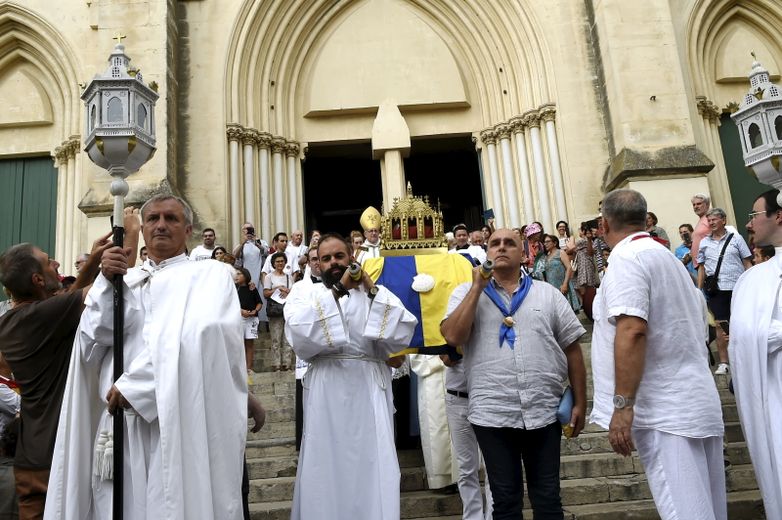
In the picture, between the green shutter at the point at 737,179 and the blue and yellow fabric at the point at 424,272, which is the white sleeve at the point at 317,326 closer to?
the blue and yellow fabric at the point at 424,272

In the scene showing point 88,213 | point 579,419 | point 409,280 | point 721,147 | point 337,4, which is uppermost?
point 337,4

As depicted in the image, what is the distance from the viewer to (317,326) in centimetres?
348

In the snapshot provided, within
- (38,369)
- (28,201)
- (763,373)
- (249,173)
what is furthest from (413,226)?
(28,201)

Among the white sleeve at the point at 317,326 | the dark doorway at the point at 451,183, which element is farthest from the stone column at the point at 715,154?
the white sleeve at the point at 317,326

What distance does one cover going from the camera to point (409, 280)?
460cm

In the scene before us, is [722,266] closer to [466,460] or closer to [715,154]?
[466,460]

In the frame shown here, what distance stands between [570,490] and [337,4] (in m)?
10.9

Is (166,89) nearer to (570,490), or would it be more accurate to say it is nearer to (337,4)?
Result: (337,4)

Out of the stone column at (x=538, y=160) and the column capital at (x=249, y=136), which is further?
the stone column at (x=538, y=160)

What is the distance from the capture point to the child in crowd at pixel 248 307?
7.51m

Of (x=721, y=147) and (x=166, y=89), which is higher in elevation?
(x=166, y=89)

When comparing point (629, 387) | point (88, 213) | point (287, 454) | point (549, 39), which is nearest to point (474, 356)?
point (629, 387)

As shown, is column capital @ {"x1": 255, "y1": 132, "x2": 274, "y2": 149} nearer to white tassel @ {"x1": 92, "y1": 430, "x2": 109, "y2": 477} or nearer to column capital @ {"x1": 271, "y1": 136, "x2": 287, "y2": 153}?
column capital @ {"x1": 271, "y1": 136, "x2": 287, "y2": 153}

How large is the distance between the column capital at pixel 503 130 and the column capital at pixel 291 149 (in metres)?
3.85
